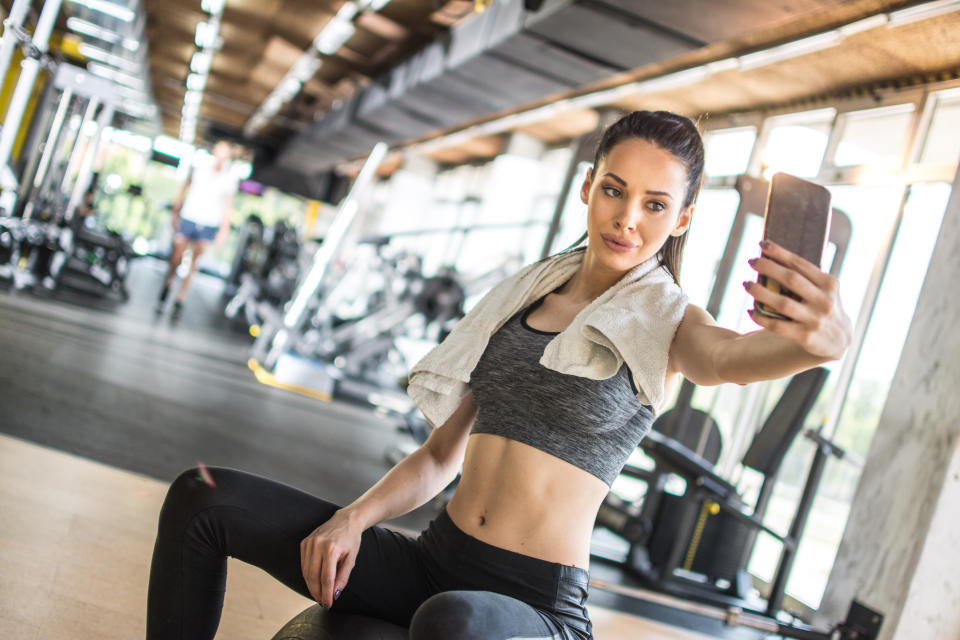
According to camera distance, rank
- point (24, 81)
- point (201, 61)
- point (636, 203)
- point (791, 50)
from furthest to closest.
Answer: point (201, 61) → point (24, 81) → point (791, 50) → point (636, 203)

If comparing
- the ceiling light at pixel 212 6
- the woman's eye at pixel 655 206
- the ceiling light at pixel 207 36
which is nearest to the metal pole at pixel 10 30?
the woman's eye at pixel 655 206

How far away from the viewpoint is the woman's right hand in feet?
3.72

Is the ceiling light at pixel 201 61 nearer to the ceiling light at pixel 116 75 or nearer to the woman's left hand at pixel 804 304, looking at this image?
the ceiling light at pixel 116 75

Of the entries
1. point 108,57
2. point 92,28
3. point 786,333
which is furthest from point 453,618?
point 108,57

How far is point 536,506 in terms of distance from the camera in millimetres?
1167

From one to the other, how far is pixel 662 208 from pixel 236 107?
53.4ft

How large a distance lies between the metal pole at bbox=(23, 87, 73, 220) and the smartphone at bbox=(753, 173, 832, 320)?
7550 millimetres

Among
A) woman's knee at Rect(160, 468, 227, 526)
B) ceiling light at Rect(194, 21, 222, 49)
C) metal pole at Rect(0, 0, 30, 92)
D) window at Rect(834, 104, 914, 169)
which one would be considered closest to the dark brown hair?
woman's knee at Rect(160, 468, 227, 526)

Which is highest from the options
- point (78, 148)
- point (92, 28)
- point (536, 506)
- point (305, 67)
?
point (305, 67)

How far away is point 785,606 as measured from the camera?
189 inches

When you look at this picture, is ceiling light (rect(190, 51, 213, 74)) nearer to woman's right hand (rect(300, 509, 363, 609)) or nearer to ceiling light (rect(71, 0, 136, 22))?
ceiling light (rect(71, 0, 136, 22))

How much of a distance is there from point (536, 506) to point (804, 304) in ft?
1.57

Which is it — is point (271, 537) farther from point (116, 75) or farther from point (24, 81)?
point (116, 75)

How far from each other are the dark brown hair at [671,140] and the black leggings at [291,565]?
1.77 ft
